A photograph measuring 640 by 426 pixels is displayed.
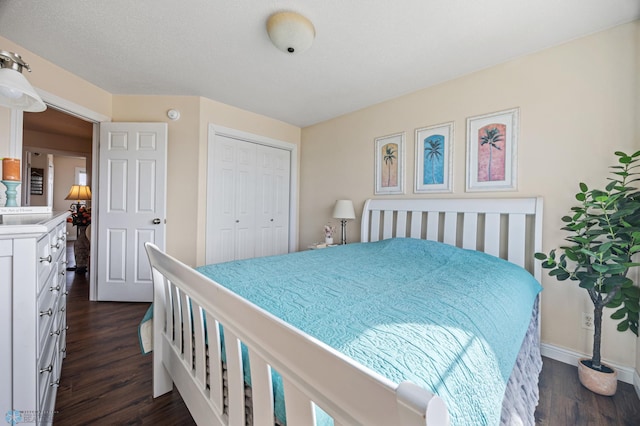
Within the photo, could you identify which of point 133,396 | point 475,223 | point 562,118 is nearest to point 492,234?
point 475,223

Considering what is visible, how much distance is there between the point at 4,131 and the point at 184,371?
8.31 feet

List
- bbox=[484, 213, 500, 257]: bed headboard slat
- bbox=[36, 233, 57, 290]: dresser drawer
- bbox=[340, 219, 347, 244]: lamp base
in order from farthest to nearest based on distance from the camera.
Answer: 1. bbox=[340, 219, 347, 244]: lamp base
2. bbox=[484, 213, 500, 257]: bed headboard slat
3. bbox=[36, 233, 57, 290]: dresser drawer

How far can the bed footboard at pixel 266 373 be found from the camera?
37 cm

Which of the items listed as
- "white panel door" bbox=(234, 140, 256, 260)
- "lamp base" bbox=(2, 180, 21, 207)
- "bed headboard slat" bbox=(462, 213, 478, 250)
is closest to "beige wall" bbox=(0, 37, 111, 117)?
"lamp base" bbox=(2, 180, 21, 207)

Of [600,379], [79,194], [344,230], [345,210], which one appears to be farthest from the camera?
[79,194]

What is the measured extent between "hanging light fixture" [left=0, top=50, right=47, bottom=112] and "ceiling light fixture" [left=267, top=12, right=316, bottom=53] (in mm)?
1358

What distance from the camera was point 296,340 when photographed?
530 mm

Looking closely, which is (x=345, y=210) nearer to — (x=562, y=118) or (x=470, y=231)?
(x=470, y=231)

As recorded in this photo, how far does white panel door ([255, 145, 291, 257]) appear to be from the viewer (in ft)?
12.4

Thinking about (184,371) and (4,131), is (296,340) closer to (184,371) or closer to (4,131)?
(184,371)

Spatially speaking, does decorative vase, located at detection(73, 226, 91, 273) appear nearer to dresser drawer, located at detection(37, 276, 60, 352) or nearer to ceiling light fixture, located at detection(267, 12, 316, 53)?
dresser drawer, located at detection(37, 276, 60, 352)

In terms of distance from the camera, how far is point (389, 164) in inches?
116

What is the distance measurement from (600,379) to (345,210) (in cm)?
232

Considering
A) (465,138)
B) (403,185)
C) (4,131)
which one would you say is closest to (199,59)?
(4,131)
